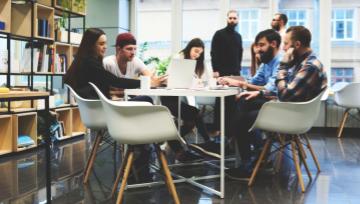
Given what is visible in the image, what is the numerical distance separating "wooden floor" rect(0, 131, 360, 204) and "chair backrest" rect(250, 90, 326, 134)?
450 millimetres

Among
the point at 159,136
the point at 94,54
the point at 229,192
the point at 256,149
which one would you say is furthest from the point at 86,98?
the point at 256,149

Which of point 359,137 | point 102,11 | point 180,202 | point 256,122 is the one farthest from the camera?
point 102,11

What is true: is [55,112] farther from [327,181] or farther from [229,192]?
[327,181]

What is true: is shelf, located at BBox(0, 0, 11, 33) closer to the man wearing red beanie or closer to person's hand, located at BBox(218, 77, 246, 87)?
the man wearing red beanie

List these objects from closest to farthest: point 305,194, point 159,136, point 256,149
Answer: point 159,136
point 305,194
point 256,149

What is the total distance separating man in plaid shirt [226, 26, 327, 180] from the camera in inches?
112

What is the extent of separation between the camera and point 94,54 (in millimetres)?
3107

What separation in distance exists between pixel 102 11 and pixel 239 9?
245 cm

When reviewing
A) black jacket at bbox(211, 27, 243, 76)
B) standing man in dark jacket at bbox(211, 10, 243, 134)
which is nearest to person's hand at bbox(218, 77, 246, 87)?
standing man in dark jacket at bbox(211, 10, 243, 134)

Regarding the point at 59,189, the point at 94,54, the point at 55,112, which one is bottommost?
the point at 59,189

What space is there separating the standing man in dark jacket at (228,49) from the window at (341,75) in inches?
105

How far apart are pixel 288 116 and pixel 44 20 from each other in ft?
10.9

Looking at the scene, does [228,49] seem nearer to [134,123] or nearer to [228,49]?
[228,49]

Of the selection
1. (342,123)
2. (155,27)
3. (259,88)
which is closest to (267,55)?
(259,88)
